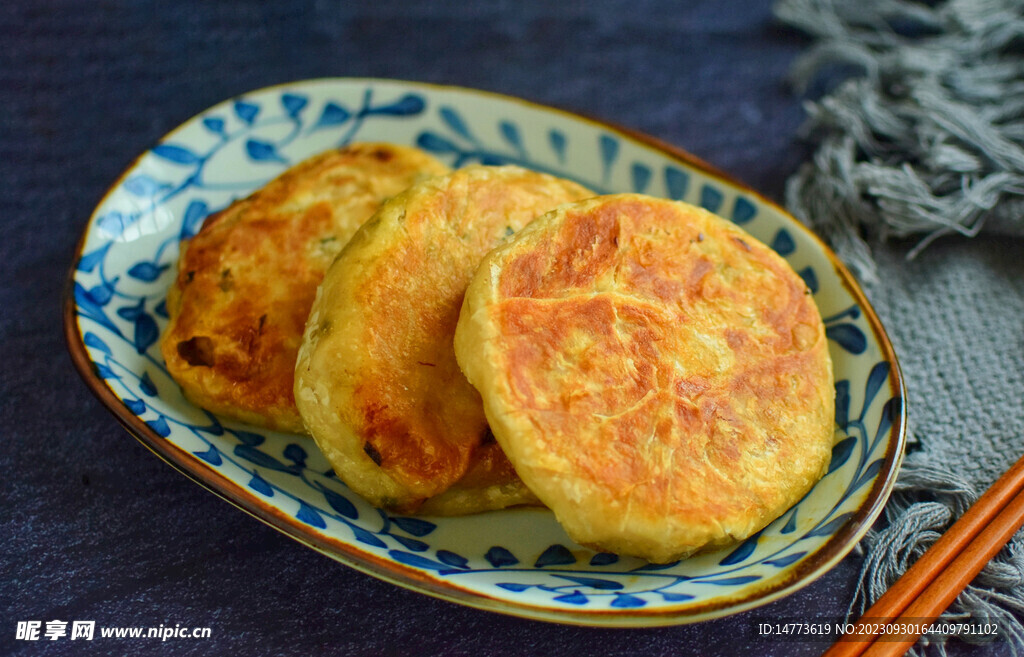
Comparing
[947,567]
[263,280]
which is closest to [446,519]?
[263,280]

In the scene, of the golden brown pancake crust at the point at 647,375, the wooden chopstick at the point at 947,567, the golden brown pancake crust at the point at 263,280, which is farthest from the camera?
the golden brown pancake crust at the point at 263,280

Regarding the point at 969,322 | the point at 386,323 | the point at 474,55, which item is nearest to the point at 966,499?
the point at 969,322

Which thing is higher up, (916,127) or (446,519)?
(916,127)

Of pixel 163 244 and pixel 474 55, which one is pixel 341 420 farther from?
pixel 474 55

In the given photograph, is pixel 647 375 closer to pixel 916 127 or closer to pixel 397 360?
pixel 397 360

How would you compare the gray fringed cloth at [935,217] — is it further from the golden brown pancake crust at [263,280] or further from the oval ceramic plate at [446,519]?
the golden brown pancake crust at [263,280]

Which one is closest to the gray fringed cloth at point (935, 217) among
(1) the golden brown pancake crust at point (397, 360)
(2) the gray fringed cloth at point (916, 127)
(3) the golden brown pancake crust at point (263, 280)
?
(2) the gray fringed cloth at point (916, 127)

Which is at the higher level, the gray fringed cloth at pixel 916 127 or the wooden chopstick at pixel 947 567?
the gray fringed cloth at pixel 916 127
